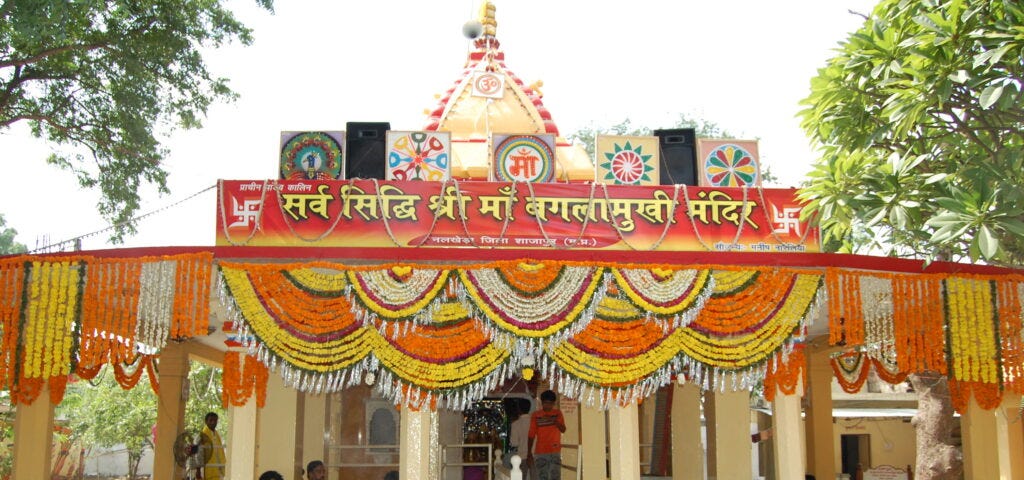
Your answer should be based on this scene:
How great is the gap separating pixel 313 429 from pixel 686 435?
487cm

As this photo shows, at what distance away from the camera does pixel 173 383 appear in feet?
39.0

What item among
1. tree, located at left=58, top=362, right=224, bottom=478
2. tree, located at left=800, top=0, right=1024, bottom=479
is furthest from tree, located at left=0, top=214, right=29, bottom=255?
tree, located at left=800, top=0, right=1024, bottom=479

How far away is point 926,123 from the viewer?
8273mm

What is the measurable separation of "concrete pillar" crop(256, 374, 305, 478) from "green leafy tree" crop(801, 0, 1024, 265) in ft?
19.4

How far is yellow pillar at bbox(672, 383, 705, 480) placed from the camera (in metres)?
12.4

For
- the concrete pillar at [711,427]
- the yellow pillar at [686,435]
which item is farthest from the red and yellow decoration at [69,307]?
the yellow pillar at [686,435]

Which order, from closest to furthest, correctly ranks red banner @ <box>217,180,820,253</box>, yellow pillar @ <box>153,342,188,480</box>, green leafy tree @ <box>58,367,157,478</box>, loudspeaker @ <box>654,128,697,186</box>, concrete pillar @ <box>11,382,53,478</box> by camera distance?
1. concrete pillar @ <box>11,382,53,478</box>
2. red banner @ <box>217,180,820,253</box>
3. loudspeaker @ <box>654,128,697,186</box>
4. yellow pillar @ <box>153,342,188,480</box>
5. green leafy tree @ <box>58,367,157,478</box>

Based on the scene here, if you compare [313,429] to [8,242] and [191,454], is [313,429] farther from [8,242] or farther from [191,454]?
[8,242]

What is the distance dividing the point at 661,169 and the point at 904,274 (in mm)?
2526

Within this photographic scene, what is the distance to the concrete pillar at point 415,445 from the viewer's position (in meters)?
8.87

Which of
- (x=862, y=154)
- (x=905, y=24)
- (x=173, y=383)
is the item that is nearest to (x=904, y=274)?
(x=862, y=154)

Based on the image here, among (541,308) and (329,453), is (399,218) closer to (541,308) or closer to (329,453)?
(541,308)

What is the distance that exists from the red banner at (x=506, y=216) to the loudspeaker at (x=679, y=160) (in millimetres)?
808

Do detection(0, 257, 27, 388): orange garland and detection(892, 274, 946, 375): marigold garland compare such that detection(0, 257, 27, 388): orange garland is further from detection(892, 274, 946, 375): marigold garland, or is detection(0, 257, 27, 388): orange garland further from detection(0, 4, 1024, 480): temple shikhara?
detection(892, 274, 946, 375): marigold garland
